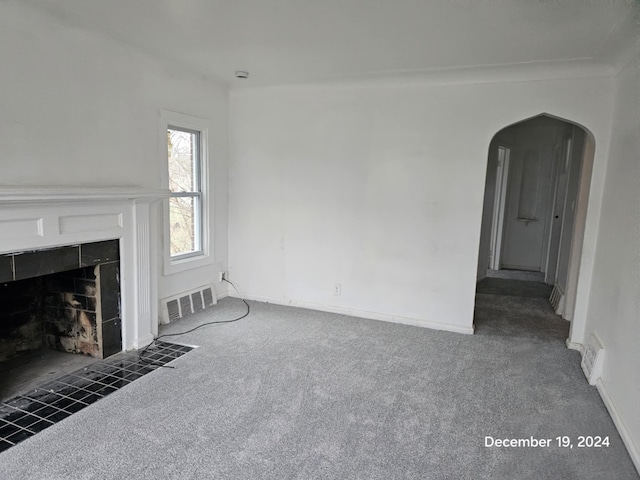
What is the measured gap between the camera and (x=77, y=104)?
115 inches

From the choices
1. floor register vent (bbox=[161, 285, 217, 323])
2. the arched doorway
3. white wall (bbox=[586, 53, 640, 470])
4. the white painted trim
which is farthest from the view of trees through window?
the arched doorway

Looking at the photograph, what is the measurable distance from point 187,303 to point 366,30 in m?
3.03

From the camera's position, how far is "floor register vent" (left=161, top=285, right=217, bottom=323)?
4.01 metres

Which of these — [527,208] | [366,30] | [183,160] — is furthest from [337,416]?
[527,208]

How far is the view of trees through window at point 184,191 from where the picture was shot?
407cm

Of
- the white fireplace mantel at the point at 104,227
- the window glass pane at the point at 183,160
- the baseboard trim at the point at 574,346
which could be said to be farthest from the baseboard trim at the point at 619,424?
the window glass pane at the point at 183,160

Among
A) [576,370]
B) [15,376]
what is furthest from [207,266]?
[576,370]

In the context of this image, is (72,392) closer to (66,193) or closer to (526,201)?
(66,193)

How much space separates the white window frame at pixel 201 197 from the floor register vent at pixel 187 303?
0.27 meters

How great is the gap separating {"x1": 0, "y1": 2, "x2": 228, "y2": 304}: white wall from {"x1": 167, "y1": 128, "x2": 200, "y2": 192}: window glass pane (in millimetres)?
287

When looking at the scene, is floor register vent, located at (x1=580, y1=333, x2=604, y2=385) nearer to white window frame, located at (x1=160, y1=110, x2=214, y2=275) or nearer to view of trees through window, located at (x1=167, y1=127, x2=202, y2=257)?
white window frame, located at (x1=160, y1=110, x2=214, y2=275)

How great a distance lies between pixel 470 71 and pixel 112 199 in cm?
307

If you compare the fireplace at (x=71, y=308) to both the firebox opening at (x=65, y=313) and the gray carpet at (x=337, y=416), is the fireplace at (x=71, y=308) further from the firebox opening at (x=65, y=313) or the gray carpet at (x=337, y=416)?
the gray carpet at (x=337, y=416)

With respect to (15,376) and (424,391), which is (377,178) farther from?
(15,376)
